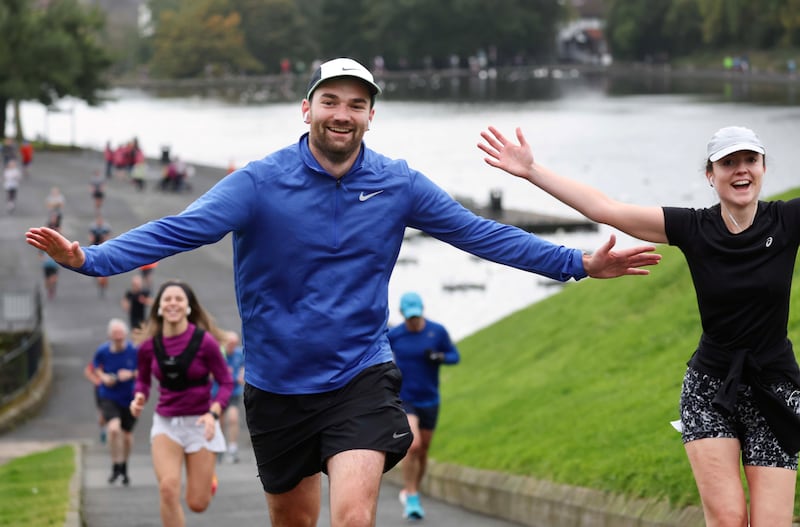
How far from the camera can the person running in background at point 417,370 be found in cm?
1336

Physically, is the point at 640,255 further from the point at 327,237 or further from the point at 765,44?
the point at 765,44

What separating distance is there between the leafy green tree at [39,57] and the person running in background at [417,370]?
69682 millimetres

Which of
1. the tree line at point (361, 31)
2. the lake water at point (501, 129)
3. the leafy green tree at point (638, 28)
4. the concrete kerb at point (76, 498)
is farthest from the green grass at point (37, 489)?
the tree line at point (361, 31)

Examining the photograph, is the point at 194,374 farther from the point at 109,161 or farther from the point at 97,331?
the point at 109,161

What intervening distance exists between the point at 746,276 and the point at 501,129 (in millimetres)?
106319

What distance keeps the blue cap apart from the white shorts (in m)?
3.00

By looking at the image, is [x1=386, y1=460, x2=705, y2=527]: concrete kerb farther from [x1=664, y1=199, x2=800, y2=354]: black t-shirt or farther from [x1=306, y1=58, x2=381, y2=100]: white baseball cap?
[x1=306, y1=58, x2=381, y2=100]: white baseball cap

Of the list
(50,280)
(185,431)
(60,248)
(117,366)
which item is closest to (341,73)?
(60,248)

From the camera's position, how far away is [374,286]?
6551 mm

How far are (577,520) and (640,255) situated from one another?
5.17 metres

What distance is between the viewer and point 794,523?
9.08 m

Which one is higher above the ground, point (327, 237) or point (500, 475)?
point (327, 237)

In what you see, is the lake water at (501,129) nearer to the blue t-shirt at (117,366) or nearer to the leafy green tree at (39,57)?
the leafy green tree at (39,57)

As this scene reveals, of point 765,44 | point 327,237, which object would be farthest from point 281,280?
point 765,44
